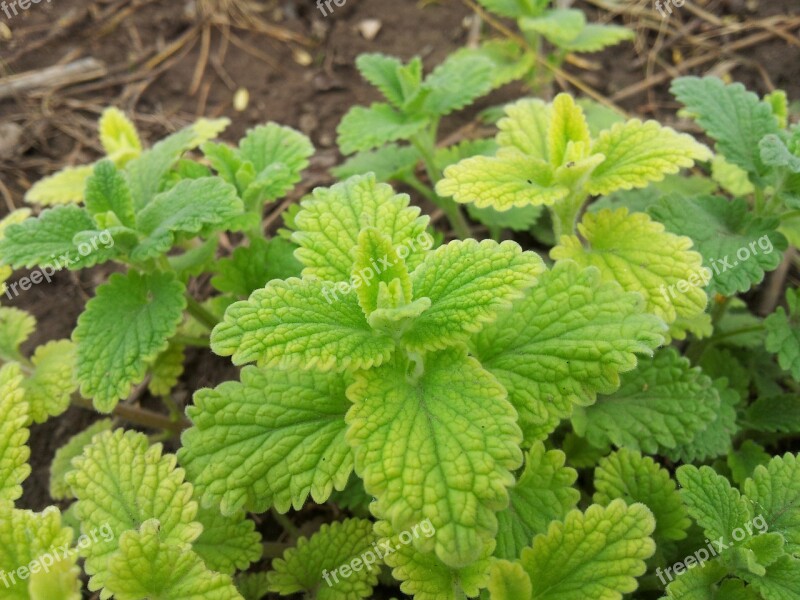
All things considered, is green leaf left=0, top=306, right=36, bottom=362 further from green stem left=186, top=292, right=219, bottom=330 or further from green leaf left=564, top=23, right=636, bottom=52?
green leaf left=564, top=23, right=636, bottom=52

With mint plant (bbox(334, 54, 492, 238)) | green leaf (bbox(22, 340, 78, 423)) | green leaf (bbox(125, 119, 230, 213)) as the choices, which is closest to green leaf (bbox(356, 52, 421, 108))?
mint plant (bbox(334, 54, 492, 238))

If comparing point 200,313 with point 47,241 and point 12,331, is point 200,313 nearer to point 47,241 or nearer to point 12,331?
point 47,241

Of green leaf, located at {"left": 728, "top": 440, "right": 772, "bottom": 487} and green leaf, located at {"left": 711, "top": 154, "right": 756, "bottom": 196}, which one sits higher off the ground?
green leaf, located at {"left": 711, "top": 154, "right": 756, "bottom": 196}

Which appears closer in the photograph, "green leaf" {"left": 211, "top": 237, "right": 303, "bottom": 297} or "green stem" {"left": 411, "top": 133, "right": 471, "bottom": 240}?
"green leaf" {"left": 211, "top": 237, "right": 303, "bottom": 297}

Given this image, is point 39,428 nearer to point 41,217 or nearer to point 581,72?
point 41,217

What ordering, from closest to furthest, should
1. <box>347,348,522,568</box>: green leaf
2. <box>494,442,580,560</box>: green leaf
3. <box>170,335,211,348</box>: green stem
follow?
<box>347,348,522,568</box>: green leaf, <box>494,442,580,560</box>: green leaf, <box>170,335,211,348</box>: green stem

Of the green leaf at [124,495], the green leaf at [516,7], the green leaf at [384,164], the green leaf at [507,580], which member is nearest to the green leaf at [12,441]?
the green leaf at [124,495]

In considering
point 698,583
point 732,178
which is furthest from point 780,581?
point 732,178
